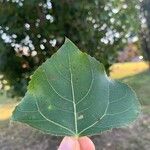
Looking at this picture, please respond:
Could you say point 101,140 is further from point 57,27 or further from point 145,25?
point 145,25

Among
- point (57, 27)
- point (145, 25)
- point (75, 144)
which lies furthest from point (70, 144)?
point (145, 25)

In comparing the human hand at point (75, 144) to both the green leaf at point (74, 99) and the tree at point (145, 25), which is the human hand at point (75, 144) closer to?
the green leaf at point (74, 99)

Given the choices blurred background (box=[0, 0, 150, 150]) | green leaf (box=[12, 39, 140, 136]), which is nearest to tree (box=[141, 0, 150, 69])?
blurred background (box=[0, 0, 150, 150])

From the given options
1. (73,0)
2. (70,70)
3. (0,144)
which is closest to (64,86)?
(70,70)

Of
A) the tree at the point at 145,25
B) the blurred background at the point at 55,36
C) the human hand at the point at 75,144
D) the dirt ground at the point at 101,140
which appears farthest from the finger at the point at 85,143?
the tree at the point at 145,25

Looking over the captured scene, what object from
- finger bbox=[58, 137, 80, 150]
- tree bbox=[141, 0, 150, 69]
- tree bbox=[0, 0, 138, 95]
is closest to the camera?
finger bbox=[58, 137, 80, 150]

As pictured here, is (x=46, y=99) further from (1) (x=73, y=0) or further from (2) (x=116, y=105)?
(1) (x=73, y=0)

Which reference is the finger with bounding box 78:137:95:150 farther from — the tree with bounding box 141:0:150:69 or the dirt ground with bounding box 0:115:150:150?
the tree with bounding box 141:0:150:69
